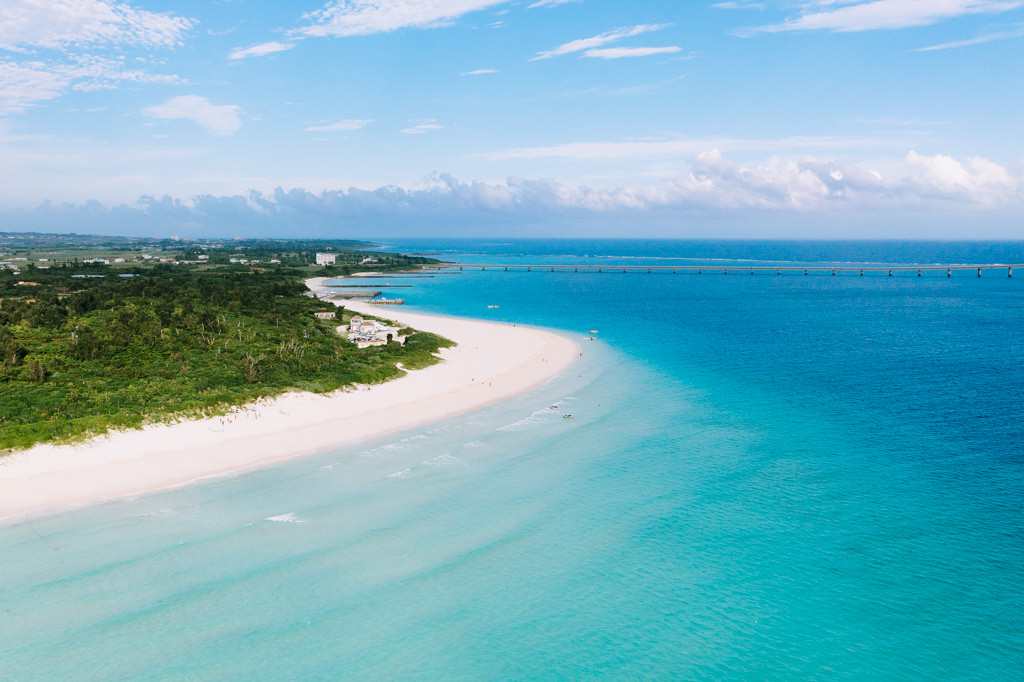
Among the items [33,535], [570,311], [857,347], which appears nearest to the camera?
[33,535]

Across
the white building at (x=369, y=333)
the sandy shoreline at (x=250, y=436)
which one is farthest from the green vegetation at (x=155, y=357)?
the sandy shoreline at (x=250, y=436)

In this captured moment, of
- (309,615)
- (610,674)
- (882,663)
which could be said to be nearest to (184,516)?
(309,615)

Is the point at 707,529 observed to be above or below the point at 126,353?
below

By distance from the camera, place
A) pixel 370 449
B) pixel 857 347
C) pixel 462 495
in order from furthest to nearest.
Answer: pixel 857 347
pixel 370 449
pixel 462 495

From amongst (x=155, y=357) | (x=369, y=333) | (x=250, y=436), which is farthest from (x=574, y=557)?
(x=369, y=333)

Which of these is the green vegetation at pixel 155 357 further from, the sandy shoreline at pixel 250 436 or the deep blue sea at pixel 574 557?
the deep blue sea at pixel 574 557

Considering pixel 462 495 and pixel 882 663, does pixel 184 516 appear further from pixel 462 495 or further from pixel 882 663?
pixel 882 663

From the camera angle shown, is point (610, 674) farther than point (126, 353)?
No
